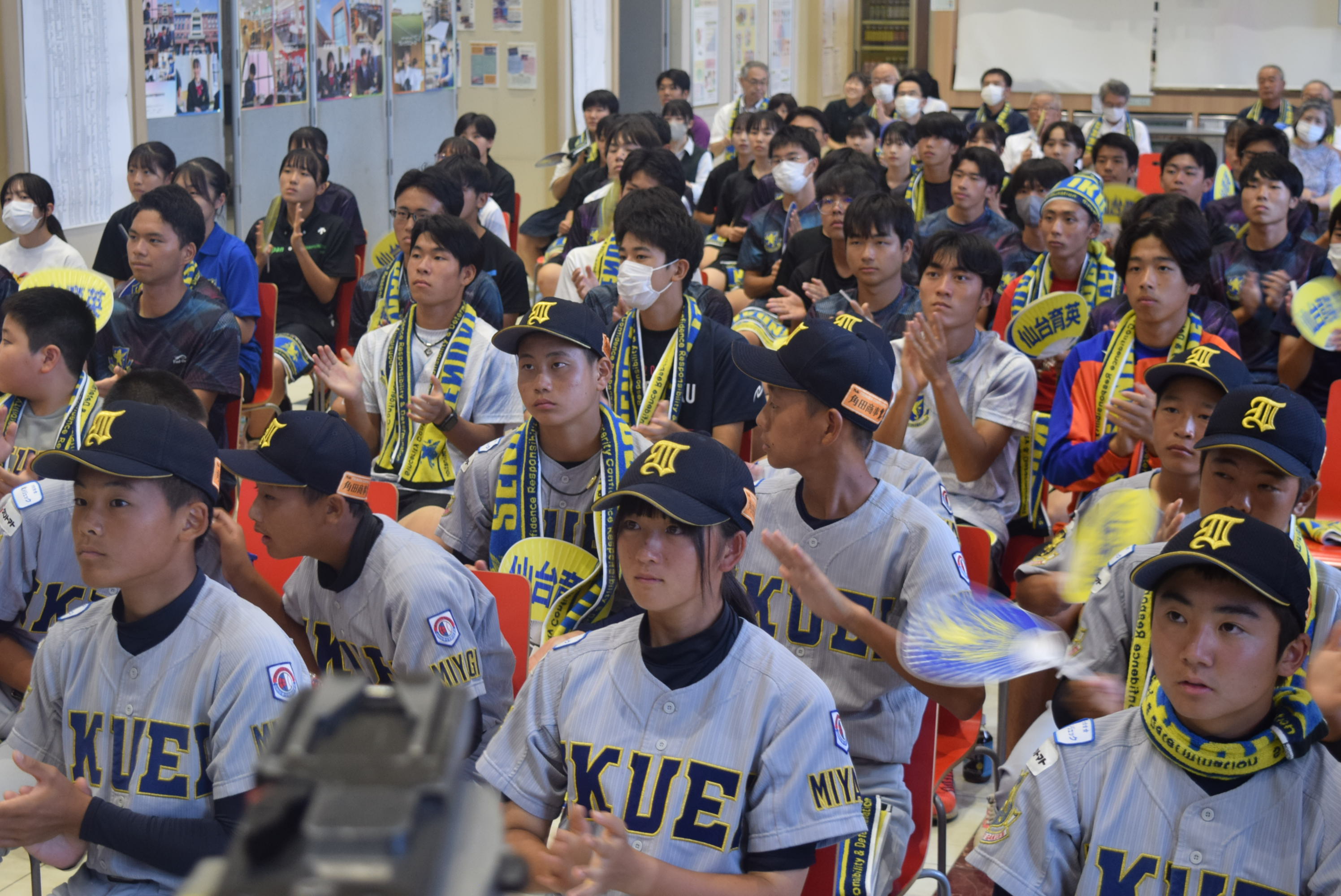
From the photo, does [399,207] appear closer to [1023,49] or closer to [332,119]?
[332,119]

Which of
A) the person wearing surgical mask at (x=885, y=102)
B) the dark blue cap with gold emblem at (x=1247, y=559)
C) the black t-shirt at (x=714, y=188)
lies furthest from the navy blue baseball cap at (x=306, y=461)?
the person wearing surgical mask at (x=885, y=102)

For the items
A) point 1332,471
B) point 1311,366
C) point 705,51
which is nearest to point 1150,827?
point 1332,471

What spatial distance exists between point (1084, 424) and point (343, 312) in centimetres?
385

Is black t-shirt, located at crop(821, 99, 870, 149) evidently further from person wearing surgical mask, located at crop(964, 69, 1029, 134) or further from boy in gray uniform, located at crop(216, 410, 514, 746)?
boy in gray uniform, located at crop(216, 410, 514, 746)

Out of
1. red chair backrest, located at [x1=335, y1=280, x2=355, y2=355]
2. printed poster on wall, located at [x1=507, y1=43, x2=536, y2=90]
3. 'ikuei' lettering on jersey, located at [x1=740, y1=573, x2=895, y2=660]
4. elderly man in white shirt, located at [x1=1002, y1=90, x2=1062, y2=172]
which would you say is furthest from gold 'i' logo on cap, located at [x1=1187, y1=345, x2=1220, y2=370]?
printed poster on wall, located at [x1=507, y1=43, x2=536, y2=90]

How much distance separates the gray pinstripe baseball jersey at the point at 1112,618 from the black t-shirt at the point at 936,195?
209 inches

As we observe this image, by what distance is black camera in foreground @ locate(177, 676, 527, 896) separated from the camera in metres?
0.39

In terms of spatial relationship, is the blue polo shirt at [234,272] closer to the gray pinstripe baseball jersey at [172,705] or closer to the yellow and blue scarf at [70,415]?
the yellow and blue scarf at [70,415]

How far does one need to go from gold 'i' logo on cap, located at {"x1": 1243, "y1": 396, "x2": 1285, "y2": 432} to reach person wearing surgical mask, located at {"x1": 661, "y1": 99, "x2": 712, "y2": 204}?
24.7 ft

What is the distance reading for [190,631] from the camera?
1.98 m

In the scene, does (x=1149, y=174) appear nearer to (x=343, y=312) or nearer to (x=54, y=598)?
(x=343, y=312)

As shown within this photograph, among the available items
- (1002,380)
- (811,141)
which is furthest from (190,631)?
(811,141)

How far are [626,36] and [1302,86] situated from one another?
25.4 feet

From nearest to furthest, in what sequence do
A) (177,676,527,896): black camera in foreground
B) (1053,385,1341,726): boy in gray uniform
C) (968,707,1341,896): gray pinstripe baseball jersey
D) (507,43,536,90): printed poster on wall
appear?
(177,676,527,896): black camera in foreground < (968,707,1341,896): gray pinstripe baseball jersey < (1053,385,1341,726): boy in gray uniform < (507,43,536,90): printed poster on wall
